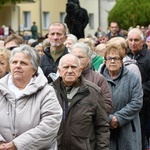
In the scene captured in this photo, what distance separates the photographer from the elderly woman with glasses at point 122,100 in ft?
26.9

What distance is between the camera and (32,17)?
54.2 m

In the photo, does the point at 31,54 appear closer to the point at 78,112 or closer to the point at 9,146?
the point at 9,146

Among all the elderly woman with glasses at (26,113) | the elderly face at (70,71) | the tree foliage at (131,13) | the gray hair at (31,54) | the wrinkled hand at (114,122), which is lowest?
the wrinkled hand at (114,122)

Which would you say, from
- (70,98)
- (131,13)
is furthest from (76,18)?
(131,13)

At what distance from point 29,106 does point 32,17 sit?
161ft

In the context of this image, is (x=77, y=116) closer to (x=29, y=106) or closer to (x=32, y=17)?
(x=29, y=106)

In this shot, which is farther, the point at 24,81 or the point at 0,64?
the point at 0,64

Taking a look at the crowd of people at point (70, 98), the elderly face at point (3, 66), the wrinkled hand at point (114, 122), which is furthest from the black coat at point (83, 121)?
the wrinkled hand at point (114, 122)

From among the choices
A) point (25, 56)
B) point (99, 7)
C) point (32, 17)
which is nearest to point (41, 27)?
point (32, 17)

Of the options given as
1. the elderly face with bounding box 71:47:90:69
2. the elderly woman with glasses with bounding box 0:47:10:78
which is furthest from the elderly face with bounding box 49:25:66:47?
the elderly woman with glasses with bounding box 0:47:10:78

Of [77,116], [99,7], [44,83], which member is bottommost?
[77,116]

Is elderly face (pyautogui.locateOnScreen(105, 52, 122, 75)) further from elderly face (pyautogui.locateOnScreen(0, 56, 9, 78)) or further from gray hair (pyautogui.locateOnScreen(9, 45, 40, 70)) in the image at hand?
gray hair (pyautogui.locateOnScreen(9, 45, 40, 70))

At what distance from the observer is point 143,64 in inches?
377

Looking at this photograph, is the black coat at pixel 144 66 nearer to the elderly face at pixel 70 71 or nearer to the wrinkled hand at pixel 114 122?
the wrinkled hand at pixel 114 122
